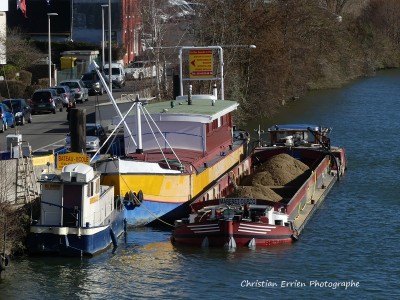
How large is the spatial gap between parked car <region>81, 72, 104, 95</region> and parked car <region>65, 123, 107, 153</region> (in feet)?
79.9

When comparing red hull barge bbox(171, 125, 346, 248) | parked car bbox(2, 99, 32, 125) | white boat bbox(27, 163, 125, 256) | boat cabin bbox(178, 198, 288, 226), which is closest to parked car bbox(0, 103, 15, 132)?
parked car bbox(2, 99, 32, 125)

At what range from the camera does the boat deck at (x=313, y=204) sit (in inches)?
1299

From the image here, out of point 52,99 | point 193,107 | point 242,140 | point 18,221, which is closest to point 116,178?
point 18,221

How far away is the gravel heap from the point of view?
3599cm

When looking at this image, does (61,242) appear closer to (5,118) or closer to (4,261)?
(4,261)

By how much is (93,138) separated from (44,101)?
18592 mm

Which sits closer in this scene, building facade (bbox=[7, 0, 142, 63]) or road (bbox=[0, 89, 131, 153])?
road (bbox=[0, 89, 131, 153])

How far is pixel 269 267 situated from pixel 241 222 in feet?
6.44

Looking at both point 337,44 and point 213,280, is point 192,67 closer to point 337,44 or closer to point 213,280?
point 213,280

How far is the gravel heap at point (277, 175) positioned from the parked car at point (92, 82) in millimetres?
30258

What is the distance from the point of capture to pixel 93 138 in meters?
41.2

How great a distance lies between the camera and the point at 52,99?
59.4 metres

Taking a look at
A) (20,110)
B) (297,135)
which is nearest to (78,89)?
(20,110)

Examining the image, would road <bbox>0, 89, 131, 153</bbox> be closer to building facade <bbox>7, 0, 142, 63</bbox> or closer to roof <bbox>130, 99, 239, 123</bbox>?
roof <bbox>130, 99, 239, 123</bbox>
